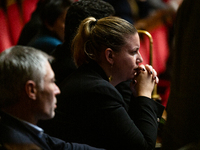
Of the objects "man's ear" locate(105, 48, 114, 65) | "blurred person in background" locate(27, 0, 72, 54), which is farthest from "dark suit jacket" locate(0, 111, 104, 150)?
"blurred person in background" locate(27, 0, 72, 54)

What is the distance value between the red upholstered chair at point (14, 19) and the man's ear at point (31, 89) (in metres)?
3.08

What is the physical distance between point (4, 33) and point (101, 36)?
111 inches

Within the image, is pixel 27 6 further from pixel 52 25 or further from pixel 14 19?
pixel 52 25

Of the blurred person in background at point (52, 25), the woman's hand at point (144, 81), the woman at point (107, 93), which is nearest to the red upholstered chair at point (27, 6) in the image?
the blurred person in background at point (52, 25)

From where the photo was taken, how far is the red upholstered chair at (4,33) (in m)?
3.90

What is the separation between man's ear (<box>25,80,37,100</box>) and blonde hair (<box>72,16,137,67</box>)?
441 mm

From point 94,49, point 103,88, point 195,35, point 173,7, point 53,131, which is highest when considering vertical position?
point 195,35

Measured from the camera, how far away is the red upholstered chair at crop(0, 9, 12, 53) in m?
3.90

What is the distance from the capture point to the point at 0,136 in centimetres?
102

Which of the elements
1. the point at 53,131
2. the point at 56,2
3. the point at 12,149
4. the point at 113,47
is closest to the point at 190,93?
the point at 12,149

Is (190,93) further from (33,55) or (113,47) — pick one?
(113,47)

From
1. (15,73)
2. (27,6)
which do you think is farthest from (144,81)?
(27,6)

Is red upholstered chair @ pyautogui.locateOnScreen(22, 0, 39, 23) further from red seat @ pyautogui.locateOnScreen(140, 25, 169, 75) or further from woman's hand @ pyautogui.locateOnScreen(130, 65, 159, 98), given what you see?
woman's hand @ pyautogui.locateOnScreen(130, 65, 159, 98)

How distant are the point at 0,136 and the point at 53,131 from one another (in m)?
0.43
